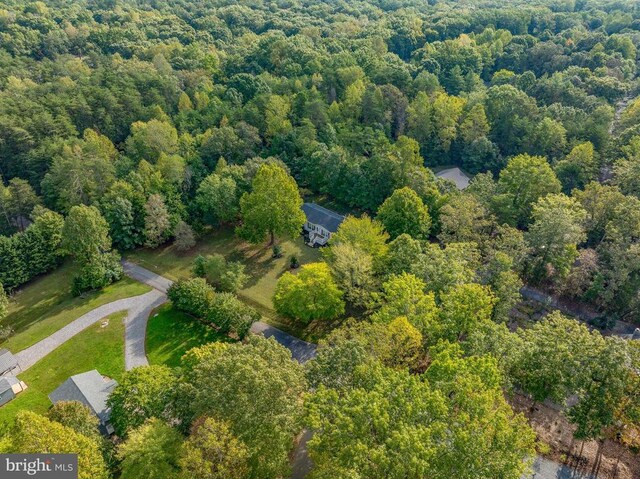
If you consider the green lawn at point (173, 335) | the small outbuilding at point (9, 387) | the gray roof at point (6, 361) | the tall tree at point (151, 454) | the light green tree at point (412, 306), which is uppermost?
the light green tree at point (412, 306)

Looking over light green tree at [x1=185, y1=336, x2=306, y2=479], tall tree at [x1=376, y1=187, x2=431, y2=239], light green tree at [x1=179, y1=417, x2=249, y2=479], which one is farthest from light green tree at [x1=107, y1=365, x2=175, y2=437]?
tall tree at [x1=376, y1=187, x2=431, y2=239]

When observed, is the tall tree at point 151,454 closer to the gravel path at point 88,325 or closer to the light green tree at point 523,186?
the gravel path at point 88,325

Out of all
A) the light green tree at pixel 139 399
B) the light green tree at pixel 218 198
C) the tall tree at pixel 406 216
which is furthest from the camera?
the light green tree at pixel 218 198

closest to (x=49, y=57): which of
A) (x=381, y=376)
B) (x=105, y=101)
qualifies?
(x=105, y=101)

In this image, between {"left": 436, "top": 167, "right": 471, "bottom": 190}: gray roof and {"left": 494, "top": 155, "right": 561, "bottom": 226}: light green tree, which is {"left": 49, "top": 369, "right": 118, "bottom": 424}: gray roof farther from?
{"left": 436, "top": 167, "right": 471, "bottom": 190}: gray roof

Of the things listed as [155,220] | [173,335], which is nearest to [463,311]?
[173,335]

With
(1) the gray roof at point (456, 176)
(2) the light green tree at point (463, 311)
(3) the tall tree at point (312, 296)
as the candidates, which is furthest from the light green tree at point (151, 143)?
(2) the light green tree at point (463, 311)

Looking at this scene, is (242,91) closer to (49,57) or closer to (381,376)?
(49,57)
